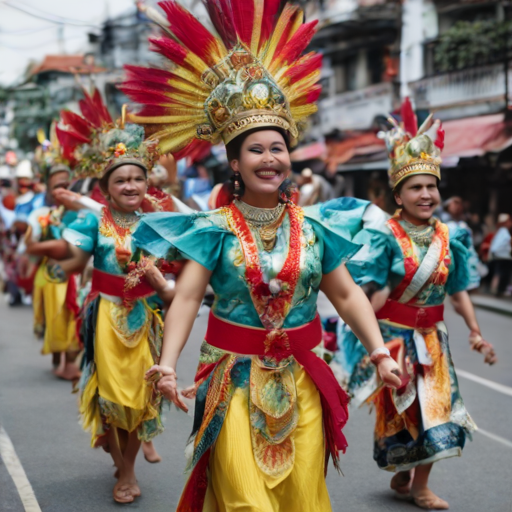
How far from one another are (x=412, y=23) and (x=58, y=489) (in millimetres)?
19128

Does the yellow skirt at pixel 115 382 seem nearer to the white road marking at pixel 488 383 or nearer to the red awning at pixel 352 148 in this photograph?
the white road marking at pixel 488 383

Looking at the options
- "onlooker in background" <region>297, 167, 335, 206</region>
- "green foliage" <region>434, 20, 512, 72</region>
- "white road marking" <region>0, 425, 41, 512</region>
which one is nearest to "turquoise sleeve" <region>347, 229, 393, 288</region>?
"white road marking" <region>0, 425, 41, 512</region>

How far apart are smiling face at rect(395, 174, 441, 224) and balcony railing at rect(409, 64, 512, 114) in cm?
1398

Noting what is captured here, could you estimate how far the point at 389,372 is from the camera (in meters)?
3.42

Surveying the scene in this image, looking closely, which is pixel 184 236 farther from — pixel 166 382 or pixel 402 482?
pixel 402 482

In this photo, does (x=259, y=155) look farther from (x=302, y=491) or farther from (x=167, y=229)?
(x=302, y=491)

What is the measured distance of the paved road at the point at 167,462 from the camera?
5.18 meters

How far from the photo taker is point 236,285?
11.5ft

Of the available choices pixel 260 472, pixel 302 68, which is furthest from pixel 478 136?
pixel 260 472

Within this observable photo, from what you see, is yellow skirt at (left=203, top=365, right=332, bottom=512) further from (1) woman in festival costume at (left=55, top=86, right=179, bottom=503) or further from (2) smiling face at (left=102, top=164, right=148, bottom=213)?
(2) smiling face at (left=102, top=164, right=148, bottom=213)

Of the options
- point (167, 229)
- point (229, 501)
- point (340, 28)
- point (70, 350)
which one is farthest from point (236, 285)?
point (340, 28)

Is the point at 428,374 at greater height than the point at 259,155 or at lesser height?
lesser

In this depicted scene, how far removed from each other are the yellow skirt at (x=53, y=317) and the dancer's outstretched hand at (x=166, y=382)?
5142 millimetres

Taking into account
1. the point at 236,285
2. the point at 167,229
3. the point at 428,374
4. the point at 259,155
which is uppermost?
the point at 259,155
